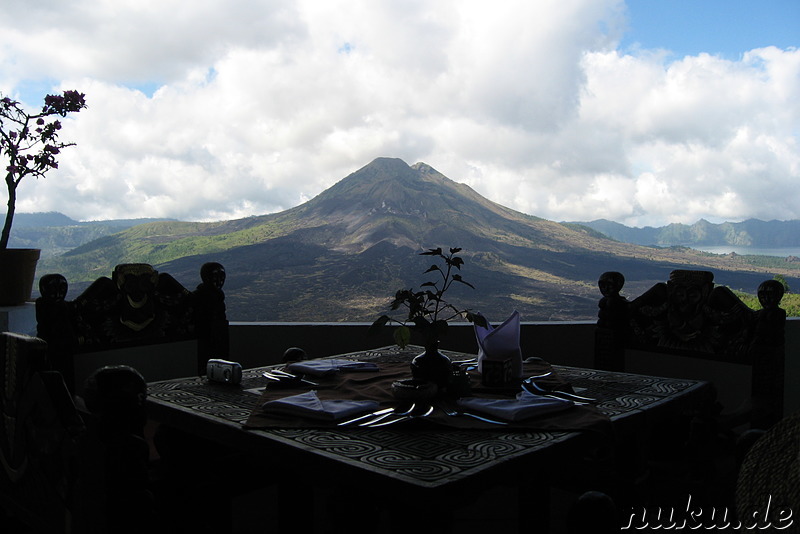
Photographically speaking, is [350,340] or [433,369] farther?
[350,340]

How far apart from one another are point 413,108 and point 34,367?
16310 mm

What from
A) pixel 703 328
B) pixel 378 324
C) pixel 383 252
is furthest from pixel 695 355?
pixel 383 252

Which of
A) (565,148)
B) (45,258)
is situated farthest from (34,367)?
(565,148)

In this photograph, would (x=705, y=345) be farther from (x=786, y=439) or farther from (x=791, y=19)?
(x=791, y=19)

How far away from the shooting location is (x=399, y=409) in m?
1.25

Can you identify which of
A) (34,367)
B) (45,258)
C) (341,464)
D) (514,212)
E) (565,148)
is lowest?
(341,464)

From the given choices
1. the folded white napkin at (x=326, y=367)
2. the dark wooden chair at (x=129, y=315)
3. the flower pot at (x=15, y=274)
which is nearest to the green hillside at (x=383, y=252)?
the flower pot at (x=15, y=274)

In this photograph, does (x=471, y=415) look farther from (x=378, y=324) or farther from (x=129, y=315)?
(x=129, y=315)

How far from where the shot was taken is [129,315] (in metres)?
1.91

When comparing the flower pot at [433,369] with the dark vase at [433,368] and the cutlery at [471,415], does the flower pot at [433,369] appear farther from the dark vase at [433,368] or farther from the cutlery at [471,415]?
the cutlery at [471,415]

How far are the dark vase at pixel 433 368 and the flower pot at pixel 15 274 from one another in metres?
2.23

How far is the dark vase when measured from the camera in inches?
56.2

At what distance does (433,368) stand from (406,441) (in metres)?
A: 0.40

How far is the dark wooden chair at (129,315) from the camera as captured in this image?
170 cm
